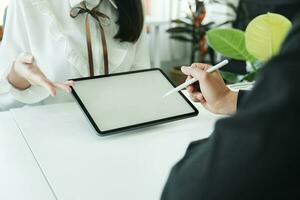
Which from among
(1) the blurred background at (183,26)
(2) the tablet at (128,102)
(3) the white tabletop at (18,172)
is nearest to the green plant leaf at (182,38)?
(1) the blurred background at (183,26)

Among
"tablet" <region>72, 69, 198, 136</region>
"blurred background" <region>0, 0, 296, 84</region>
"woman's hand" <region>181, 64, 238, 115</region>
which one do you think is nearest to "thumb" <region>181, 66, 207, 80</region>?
"woman's hand" <region>181, 64, 238, 115</region>

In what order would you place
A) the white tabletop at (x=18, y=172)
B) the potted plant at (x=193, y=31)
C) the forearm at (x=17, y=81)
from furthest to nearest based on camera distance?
the potted plant at (x=193, y=31)
the forearm at (x=17, y=81)
the white tabletop at (x=18, y=172)

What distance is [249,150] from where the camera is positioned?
0.30 m

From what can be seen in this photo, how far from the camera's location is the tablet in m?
0.88

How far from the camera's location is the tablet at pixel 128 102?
34.8 inches

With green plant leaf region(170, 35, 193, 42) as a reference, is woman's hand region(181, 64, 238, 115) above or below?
above

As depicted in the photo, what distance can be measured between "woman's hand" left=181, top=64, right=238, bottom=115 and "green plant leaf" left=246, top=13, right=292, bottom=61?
0.44 ft

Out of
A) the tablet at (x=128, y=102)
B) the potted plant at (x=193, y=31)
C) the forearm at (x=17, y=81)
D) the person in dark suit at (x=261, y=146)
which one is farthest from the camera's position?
the potted plant at (x=193, y=31)

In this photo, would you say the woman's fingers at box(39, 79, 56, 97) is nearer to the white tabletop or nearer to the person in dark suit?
the white tabletop

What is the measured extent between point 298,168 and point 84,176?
1.58ft

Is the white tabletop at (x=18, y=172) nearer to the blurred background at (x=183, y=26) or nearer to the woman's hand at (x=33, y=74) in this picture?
the woman's hand at (x=33, y=74)

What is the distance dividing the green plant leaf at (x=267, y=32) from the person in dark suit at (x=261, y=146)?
0.63 m

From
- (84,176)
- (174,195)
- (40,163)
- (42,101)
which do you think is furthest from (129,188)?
(42,101)

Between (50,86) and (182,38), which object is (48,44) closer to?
(50,86)
